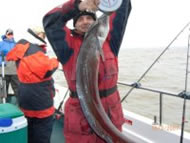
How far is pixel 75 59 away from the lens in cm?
200

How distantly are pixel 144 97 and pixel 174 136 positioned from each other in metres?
6.29

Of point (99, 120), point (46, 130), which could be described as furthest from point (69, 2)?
point (46, 130)

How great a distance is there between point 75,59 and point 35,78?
1119 mm

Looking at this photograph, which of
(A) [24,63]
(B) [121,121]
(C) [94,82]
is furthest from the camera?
(A) [24,63]

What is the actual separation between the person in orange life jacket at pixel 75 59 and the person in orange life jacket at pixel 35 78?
100 cm

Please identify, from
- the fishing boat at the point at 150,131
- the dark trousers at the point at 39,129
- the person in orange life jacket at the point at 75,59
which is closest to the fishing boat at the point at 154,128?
the fishing boat at the point at 150,131

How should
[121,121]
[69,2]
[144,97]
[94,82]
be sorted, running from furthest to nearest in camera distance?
[144,97], [121,121], [69,2], [94,82]

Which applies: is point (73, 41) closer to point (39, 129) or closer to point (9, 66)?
point (39, 129)

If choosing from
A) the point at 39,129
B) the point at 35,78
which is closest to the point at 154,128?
the point at 39,129

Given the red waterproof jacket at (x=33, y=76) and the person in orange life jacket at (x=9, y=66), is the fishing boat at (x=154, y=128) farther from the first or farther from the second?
the person in orange life jacket at (x=9, y=66)

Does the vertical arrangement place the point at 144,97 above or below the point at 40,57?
below

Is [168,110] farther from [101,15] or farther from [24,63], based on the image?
[101,15]

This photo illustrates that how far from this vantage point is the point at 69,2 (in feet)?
6.11

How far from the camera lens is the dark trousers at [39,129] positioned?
10.3ft
